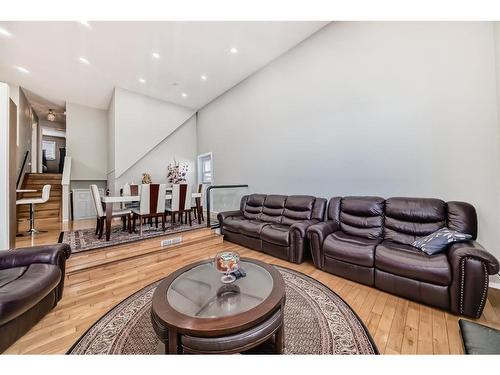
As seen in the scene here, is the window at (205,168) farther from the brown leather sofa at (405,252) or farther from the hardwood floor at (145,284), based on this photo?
the brown leather sofa at (405,252)

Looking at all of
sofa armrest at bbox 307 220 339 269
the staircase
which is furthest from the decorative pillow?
the staircase

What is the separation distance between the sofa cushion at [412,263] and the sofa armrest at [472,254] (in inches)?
3.5

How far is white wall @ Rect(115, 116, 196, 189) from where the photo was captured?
5.86 m

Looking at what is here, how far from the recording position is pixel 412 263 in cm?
190

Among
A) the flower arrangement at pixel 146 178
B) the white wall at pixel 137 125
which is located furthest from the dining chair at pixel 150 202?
the white wall at pixel 137 125

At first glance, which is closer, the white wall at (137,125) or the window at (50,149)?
the white wall at (137,125)

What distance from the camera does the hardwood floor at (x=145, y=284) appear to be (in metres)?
1.45

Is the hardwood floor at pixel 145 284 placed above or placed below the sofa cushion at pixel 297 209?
below

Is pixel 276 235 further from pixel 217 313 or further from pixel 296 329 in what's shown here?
Answer: pixel 217 313

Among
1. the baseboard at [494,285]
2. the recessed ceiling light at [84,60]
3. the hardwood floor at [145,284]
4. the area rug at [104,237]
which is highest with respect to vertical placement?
the recessed ceiling light at [84,60]

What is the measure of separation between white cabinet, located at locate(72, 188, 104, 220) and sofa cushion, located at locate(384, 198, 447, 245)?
7.45m

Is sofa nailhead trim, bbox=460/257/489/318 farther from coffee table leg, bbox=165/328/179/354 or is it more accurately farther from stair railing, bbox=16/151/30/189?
stair railing, bbox=16/151/30/189

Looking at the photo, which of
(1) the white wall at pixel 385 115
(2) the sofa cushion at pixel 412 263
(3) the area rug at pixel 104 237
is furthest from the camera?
(3) the area rug at pixel 104 237
